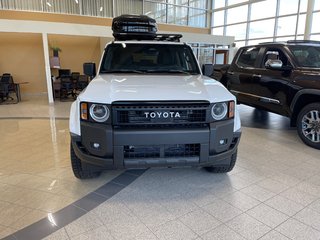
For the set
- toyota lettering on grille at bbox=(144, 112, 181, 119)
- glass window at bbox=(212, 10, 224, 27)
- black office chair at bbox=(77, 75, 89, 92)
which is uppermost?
glass window at bbox=(212, 10, 224, 27)

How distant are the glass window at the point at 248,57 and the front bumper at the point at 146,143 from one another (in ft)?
10.5

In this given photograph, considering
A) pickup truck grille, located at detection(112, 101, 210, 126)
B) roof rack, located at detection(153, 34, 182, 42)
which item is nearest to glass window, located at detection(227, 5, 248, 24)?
roof rack, located at detection(153, 34, 182, 42)

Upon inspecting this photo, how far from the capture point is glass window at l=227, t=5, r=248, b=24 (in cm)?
1534

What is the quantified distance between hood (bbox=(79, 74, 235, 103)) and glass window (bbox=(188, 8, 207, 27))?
1357 centimetres

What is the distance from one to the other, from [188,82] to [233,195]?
124 cm

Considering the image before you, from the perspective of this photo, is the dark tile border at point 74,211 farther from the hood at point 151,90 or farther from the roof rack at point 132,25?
the roof rack at point 132,25

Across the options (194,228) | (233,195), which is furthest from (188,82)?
(194,228)

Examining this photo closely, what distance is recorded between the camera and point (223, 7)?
16078 mm

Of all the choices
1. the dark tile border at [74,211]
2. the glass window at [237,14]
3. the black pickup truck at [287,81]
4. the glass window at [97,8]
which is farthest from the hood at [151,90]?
the glass window at [237,14]

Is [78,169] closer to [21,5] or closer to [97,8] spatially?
[21,5]

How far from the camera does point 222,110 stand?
2.37 metres

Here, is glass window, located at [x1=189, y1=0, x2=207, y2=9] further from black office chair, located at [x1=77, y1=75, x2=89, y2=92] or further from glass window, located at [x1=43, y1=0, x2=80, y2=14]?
black office chair, located at [x1=77, y1=75, x2=89, y2=92]

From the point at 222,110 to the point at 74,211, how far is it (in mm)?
1617

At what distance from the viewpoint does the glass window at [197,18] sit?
A: 15.2 meters
